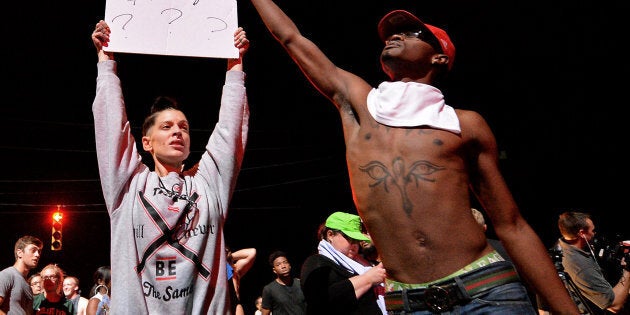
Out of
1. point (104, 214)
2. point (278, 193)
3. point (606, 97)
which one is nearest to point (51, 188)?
point (104, 214)

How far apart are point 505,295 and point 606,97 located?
1594 cm

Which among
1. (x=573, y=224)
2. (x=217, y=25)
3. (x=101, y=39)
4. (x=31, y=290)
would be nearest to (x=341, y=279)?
(x=217, y=25)

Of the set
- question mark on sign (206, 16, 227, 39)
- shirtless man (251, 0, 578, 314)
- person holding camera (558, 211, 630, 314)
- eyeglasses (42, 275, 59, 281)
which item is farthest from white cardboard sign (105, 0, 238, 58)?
eyeglasses (42, 275, 59, 281)

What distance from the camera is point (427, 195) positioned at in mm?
2742

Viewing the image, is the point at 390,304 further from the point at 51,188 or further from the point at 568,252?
the point at 51,188

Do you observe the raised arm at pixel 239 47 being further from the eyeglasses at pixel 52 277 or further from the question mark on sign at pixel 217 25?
the eyeglasses at pixel 52 277

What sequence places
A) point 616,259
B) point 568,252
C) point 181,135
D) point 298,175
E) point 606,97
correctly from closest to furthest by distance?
point 181,135, point 568,252, point 616,259, point 606,97, point 298,175

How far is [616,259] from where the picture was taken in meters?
7.77

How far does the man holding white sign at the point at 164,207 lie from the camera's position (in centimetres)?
298

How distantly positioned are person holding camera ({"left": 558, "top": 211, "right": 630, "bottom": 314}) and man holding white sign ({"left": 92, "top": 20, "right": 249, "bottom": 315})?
5.14 m

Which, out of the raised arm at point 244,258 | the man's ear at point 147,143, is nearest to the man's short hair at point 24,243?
the raised arm at point 244,258

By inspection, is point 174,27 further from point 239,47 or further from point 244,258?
point 244,258

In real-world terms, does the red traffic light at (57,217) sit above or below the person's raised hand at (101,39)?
above

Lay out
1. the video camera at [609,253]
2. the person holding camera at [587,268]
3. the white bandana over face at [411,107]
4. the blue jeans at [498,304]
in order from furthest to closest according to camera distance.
Result: 1. the video camera at [609,253]
2. the person holding camera at [587,268]
3. the white bandana over face at [411,107]
4. the blue jeans at [498,304]
